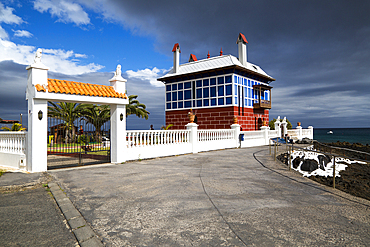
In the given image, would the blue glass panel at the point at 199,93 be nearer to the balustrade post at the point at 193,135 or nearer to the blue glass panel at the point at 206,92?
the blue glass panel at the point at 206,92

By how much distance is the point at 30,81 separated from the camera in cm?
824

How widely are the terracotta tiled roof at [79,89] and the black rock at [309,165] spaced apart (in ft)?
35.4

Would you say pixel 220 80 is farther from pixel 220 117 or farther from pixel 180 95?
pixel 180 95

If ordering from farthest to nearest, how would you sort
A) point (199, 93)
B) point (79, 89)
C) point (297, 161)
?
point (199, 93)
point (297, 161)
point (79, 89)

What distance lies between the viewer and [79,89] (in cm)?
929

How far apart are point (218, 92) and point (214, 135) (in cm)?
744

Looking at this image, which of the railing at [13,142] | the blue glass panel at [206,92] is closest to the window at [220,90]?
the blue glass panel at [206,92]

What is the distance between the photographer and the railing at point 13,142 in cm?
867

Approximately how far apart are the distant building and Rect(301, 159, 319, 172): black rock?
861cm

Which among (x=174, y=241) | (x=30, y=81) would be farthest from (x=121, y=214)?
(x=30, y=81)

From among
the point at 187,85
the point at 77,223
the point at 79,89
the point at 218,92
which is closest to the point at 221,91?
the point at 218,92

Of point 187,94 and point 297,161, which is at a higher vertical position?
point 187,94

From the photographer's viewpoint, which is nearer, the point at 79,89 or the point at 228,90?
the point at 79,89

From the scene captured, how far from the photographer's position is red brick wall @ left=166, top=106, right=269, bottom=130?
21672 mm
